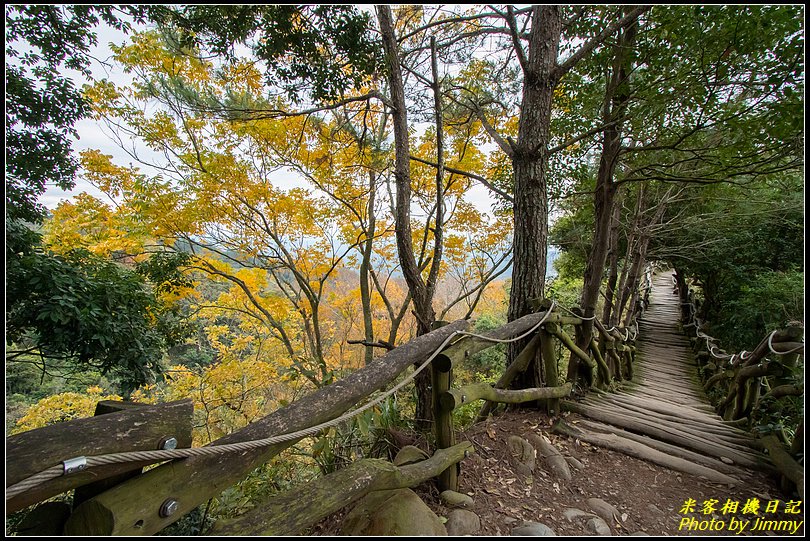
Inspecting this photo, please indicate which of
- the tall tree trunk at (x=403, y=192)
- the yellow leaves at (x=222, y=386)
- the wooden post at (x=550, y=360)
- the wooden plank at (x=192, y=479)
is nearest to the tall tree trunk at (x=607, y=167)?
the wooden post at (x=550, y=360)

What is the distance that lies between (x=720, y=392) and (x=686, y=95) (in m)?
5.72

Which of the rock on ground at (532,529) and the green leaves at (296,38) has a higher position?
the green leaves at (296,38)

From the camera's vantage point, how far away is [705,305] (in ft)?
37.6

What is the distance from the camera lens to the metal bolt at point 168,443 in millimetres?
1057

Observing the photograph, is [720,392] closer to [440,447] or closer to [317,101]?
[440,447]

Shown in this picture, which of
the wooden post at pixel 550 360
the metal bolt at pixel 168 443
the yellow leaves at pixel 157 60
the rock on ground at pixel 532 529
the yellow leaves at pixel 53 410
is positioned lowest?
the yellow leaves at pixel 53 410

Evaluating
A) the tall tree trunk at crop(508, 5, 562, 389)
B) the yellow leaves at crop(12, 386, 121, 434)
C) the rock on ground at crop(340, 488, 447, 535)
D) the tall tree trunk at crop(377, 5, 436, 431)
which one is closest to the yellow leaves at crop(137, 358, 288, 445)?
the yellow leaves at crop(12, 386, 121, 434)

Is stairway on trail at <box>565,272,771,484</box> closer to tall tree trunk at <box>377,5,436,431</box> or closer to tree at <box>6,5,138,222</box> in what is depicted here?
tall tree trunk at <box>377,5,436,431</box>

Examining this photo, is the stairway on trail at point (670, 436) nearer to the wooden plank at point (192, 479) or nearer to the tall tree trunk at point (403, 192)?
the tall tree trunk at point (403, 192)

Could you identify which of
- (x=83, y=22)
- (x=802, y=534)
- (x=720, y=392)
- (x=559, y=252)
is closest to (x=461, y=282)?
(x=559, y=252)

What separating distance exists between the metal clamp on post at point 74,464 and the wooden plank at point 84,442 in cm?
7

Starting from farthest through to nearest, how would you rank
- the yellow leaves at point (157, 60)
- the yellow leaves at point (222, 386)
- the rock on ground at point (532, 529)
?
the yellow leaves at point (222, 386), the yellow leaves at point (157, 60), the rock on ground at point (532, 529)

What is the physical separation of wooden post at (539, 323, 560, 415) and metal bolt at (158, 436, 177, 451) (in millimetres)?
3079

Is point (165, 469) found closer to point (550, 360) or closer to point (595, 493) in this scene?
point (595, 493)
